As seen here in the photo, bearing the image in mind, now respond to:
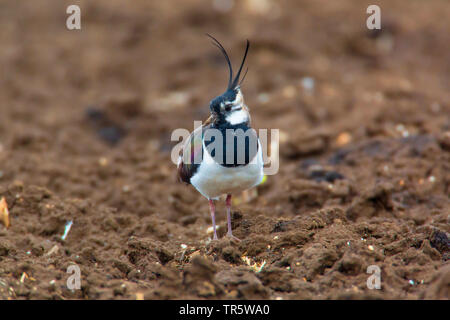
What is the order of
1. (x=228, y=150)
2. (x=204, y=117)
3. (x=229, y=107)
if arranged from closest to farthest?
(x=228, y=150), (x=229, y=107), (x=204, y=117)

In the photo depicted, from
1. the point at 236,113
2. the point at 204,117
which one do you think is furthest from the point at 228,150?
the point at 204,117

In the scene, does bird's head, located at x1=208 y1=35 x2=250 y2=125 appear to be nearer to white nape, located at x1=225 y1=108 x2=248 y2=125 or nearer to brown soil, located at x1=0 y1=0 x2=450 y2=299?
white nape, located at x1=225 y1=108 x2=248 y2=125

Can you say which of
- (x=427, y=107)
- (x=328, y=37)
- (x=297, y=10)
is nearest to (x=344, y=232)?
(x=427, y=107)

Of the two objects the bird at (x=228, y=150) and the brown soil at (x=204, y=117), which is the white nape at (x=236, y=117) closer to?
the bird at (x=228, y=150)

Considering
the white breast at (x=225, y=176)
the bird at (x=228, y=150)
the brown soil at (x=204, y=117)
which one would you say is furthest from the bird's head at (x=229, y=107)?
the brown soil at (x=204, y=117)

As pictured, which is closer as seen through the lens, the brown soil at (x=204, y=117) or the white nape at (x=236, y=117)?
the brown soil at (x=204, y=117)

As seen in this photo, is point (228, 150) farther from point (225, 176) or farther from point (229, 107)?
point (229, 107)
